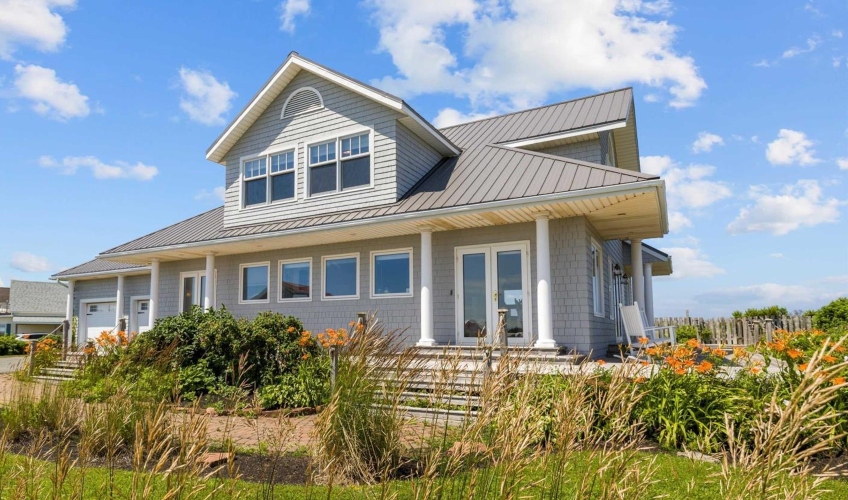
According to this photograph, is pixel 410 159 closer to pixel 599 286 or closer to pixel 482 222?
pixel 482 222

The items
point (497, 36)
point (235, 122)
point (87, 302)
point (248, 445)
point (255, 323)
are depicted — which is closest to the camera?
point (248, 445)

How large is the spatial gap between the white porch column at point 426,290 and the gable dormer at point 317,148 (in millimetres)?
1362

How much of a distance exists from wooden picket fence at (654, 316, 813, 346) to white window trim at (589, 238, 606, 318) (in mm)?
10594

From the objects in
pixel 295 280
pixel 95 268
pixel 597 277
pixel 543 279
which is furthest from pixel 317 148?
pixel 95 268

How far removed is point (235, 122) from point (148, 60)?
6435 millimetres

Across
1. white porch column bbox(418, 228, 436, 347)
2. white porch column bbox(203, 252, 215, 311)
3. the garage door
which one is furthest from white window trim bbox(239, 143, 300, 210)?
the garage door

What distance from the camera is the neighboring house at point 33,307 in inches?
1671

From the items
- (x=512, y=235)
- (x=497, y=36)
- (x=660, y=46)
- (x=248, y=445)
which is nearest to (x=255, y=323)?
(x=248, y=445)

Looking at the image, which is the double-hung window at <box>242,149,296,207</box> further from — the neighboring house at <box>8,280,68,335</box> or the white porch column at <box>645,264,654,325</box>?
the neighboring house at <box>8,280,68,335</box>

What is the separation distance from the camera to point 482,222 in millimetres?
11086

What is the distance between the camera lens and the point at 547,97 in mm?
16391

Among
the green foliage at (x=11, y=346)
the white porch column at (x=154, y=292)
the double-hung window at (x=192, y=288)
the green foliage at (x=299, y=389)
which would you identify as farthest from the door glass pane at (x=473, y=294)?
the green foliage at (x=11, y=346)

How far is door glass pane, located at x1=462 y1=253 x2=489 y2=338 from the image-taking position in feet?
37.1

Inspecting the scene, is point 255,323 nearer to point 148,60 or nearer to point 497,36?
point 148,60
